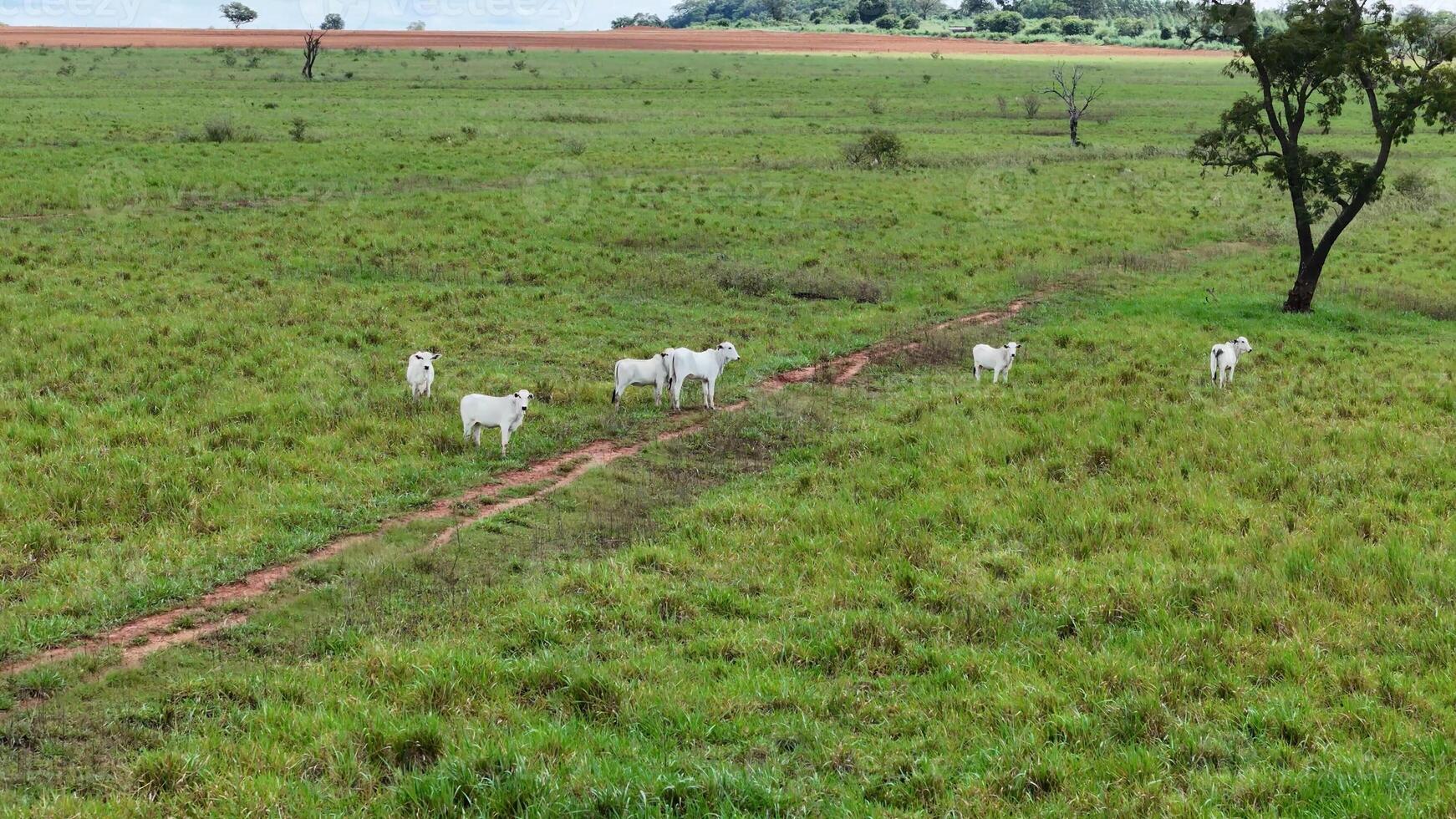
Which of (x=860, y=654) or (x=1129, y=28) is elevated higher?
(x=1129, y=28)

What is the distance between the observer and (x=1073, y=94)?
72.7 metres

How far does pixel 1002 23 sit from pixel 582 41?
79.5 meters

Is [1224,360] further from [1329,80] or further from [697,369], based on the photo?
[1329,80]

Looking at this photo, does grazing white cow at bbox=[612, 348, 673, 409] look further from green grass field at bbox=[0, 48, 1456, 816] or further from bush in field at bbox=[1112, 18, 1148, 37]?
bush in field at bbox=[1112, 18, 1148, 37]

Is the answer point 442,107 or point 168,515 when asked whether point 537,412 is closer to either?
point 168,515

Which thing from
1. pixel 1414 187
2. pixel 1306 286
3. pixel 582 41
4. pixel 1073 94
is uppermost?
pixel 582 41

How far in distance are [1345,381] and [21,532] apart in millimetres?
20632

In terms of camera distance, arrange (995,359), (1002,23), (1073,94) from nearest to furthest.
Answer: (995,359)
(1073,94)
(1002,23)

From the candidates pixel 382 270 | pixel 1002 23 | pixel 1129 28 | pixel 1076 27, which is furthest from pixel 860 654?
pixel 1076 27

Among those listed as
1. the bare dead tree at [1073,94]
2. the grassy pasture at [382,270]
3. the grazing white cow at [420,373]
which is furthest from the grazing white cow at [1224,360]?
the bare dead tree at [1073,94]

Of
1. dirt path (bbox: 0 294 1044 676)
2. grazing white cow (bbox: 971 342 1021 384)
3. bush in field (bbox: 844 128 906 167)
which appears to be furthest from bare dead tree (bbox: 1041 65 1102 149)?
dirt path (bbox: 0 294 1044 676)

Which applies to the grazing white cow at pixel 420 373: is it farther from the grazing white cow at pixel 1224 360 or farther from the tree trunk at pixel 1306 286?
the tree trunk at pixel 1306 286

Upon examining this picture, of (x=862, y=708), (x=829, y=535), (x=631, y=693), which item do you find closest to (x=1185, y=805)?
(x=862, y=708)

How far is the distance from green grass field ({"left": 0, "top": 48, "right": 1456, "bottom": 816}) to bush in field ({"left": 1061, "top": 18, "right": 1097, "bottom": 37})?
155468 millimetres
